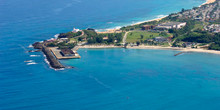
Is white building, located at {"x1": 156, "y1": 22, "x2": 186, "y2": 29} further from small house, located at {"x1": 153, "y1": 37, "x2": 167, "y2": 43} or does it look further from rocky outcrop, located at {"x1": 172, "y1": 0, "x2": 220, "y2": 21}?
small house, located at {"x1": 153, "y1": 37, "x2": 167, "y2": 43}

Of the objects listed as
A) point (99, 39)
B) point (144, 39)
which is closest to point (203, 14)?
point (144, 39)

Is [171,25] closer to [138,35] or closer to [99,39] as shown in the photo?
[138,35]

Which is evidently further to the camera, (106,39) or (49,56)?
(106,39)

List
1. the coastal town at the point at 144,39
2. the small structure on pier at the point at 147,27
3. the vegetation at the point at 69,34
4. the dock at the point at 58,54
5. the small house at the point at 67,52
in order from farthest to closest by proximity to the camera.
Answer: the small structure on pier at the point at 147,27 → the vegetation at the point at 69,34 → the coastal town at the point at 144,39 → the small house at the point at 67,52 → the dock at the point at 58,54

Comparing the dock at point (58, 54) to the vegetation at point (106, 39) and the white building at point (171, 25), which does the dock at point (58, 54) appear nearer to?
the vegetation at point (106, 39)

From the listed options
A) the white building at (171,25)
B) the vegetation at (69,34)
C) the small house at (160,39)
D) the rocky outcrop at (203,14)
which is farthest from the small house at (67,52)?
the rocky outcrop at (203,14)

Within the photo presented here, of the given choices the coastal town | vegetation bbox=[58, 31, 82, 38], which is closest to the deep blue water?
the coastal town

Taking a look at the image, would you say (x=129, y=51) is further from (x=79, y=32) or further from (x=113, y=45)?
(x=79, y=32)

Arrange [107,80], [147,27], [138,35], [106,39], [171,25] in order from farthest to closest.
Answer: [171,25] < [147,27] < [138,35] < [106,39] < [107,80]
